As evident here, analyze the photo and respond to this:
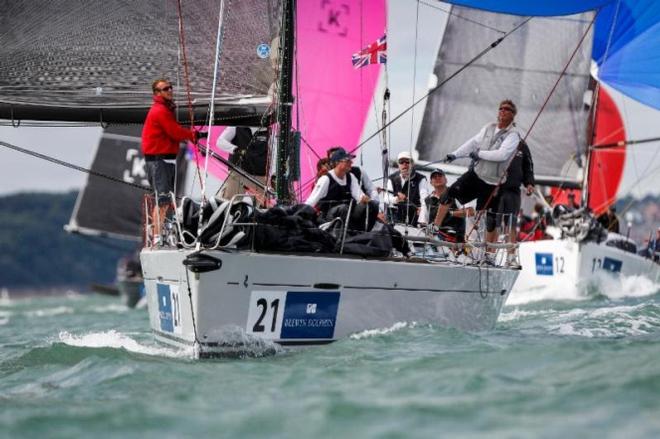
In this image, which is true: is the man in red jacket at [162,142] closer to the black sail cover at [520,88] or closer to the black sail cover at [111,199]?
the black sail cover at [520,88]

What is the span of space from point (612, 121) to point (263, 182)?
55.8 ft

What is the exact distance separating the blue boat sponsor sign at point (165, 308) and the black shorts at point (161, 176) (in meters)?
0.62

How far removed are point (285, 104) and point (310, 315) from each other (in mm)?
1754

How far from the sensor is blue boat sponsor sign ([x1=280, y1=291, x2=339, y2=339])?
743 cm

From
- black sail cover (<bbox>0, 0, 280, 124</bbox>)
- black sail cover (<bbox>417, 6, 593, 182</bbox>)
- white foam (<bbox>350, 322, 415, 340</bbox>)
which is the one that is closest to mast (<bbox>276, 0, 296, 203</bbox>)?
black sail cover (<bbox>0, 0, 280, 124</bbox>)

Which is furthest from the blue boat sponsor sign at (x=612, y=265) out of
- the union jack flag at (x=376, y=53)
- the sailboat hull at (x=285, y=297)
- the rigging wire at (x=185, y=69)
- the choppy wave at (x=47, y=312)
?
the choppy wave at (x=47, y=312)

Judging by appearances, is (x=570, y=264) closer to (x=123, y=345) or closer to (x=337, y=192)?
(x=337, y=192)

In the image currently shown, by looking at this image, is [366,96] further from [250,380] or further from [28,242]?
[28,242]

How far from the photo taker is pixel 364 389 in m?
5.68

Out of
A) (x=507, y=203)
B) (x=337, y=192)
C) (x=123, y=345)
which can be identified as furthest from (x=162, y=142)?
(x=507, y=203)

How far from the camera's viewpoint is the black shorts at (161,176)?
324 inches

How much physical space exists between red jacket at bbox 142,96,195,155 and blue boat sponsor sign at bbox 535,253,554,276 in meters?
9.76

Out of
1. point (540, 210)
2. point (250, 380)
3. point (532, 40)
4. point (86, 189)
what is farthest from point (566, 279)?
point (86, 189)

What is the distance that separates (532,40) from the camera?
730 inches
